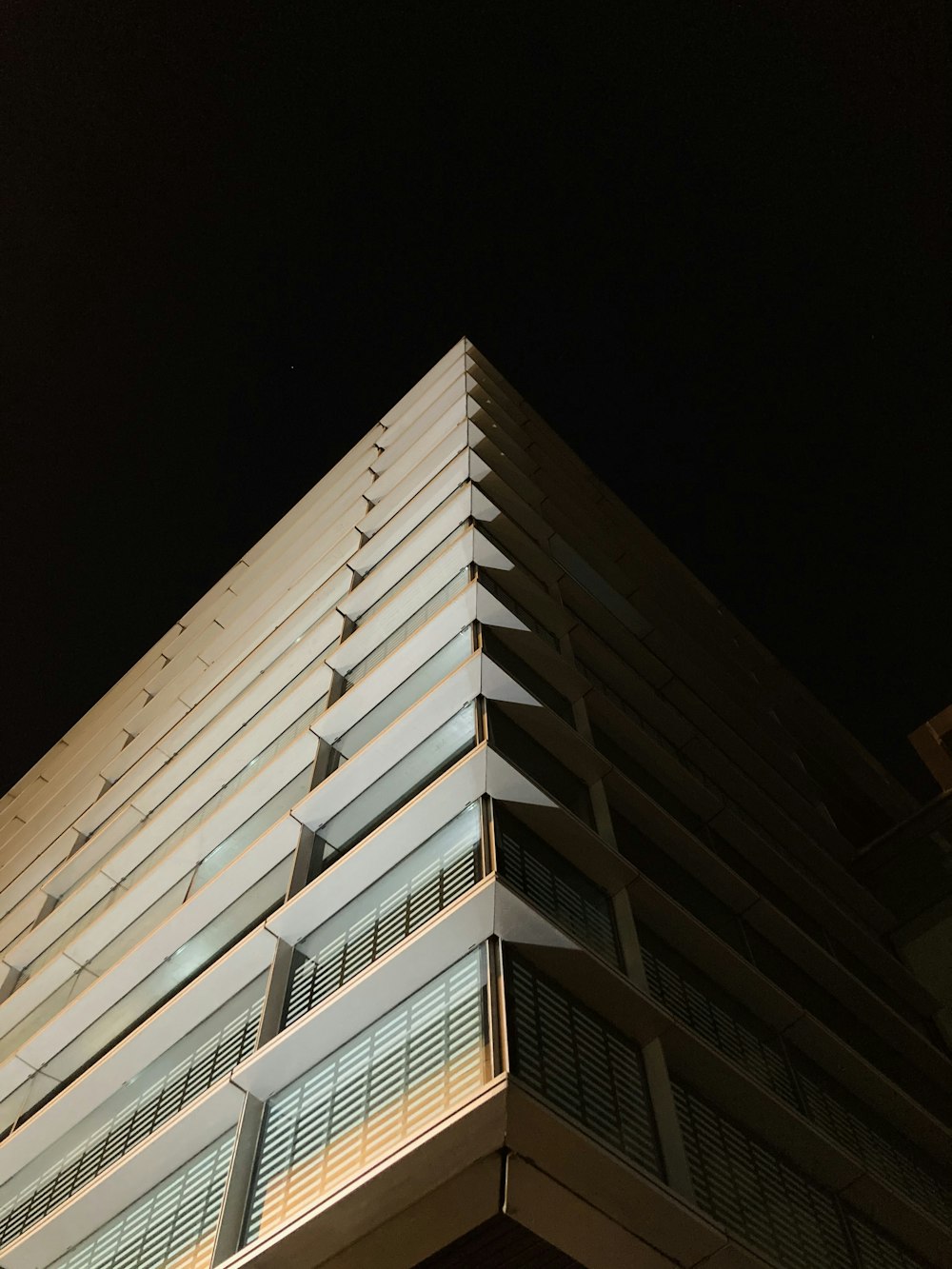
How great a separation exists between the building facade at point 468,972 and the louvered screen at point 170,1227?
29mm

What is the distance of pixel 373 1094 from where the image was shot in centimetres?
616

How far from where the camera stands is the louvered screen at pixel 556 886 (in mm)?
7109

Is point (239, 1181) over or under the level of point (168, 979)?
under

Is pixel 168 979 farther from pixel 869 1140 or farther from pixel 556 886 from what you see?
pixel 869 1140

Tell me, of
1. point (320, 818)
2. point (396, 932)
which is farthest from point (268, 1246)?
point (320, 818)

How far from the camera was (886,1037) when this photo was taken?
1128 cm

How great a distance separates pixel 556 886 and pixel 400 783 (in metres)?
Answer: 2.37

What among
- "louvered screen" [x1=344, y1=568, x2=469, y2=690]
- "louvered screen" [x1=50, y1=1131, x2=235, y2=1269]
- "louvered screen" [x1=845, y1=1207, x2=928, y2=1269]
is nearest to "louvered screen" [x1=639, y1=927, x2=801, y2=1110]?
"louvered screen" [x1=845, y1=1207, x2=928, y2=1269]

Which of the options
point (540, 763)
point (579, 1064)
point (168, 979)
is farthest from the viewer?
point (168, 979)

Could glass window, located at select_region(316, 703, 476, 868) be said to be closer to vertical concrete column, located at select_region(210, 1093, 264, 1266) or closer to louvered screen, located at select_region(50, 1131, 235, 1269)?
vertical concrete column, located at select_region(210, 1093, 264, 1266)

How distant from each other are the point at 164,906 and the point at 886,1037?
831 cm

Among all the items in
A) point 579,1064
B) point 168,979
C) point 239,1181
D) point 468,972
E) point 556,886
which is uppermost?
point 168,979

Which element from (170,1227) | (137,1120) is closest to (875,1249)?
(170,1227)

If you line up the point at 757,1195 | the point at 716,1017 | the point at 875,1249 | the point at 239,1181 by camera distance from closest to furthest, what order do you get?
the point at 239,1181 < the point at 757,1195 < the point at 875,1249 < the point at 716,1017
